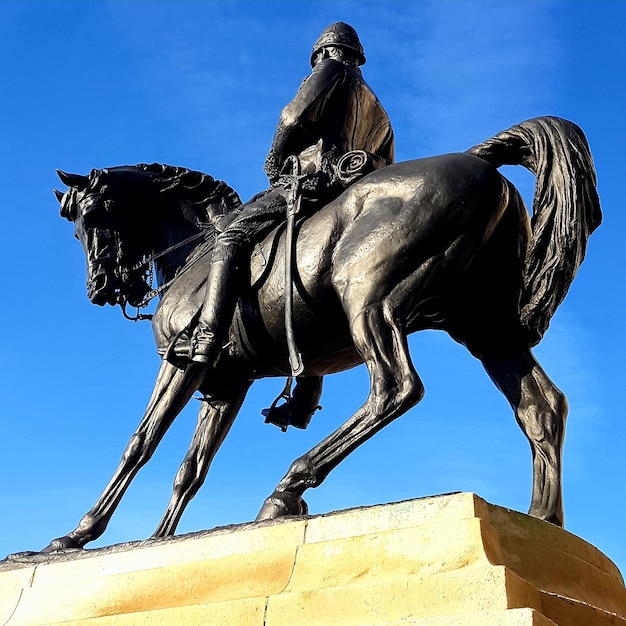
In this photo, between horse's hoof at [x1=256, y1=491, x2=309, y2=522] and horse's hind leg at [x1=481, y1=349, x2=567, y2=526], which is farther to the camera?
horse's hind leg at [x1=481, y1=349, x2=567, y2=526]

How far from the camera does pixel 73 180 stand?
9.37 metres

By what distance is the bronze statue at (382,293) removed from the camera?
7.18 metres

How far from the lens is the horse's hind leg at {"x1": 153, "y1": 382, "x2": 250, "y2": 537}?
871 cm

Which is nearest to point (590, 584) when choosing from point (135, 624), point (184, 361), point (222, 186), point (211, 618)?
point (211, 618)

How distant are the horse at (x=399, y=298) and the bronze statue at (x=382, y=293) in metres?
0.01

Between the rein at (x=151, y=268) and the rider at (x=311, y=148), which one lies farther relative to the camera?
the rein at (x=151, y=268)

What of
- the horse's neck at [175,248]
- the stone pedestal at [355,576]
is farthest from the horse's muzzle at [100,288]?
the stone pedestal at [355,576]

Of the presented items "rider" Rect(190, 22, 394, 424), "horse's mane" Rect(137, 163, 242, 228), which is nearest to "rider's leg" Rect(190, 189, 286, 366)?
"rider" Rect(190, 22, 394, 424)

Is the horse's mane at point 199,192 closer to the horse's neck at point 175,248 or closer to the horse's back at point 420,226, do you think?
the horse's neck at point 175,248

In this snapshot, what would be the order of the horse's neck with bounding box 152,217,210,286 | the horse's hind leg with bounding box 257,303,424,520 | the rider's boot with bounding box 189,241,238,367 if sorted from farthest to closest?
the horse's neck with bounding box 152,217,210,286
the rider's boot with bounding box 189,241,238,367
the horse's hind leg with bounding box 257,303,424,520

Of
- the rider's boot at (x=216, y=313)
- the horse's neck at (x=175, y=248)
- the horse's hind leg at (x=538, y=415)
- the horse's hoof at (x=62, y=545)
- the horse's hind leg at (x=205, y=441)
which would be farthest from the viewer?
the horse's neck at (x=175, y=248)

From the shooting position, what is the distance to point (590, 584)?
20.9ft

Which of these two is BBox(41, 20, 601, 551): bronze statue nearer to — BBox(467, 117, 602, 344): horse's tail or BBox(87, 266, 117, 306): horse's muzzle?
BBox(467, 117, 602, 344): horse's tail

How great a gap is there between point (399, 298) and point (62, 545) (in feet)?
9.62
